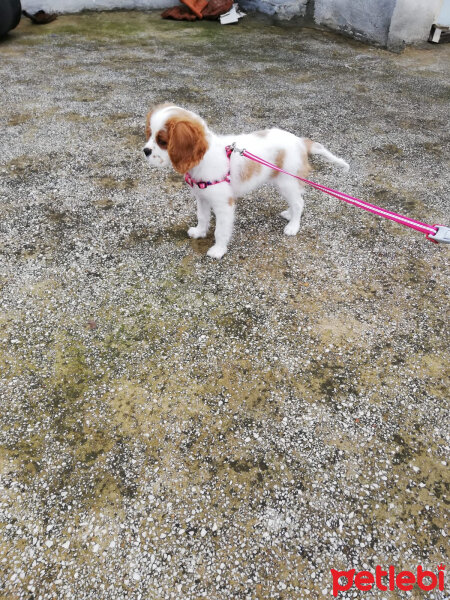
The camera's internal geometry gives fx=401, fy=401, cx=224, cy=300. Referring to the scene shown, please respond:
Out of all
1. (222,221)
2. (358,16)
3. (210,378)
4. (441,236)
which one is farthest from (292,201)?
(358,16)

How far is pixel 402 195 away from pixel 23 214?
159 inches

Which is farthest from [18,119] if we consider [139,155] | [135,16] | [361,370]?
[135,16]

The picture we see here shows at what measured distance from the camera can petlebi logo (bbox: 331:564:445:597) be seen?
1.91 meters

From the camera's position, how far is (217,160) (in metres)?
3.09

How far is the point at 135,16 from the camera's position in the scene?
32.6ft

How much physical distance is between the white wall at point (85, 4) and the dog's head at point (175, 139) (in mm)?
9161

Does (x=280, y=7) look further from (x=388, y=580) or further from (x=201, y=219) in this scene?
(x=388, y=580)

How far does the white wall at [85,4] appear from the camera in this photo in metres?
9.28

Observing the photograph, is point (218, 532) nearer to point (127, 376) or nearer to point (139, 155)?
point (127, 376)

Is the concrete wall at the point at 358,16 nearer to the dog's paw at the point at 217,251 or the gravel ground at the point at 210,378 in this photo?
the gravel ground at the point at 210,378

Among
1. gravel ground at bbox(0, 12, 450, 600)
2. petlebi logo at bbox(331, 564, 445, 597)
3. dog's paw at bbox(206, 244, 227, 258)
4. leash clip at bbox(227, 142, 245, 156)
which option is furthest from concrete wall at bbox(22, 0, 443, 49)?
petlebi logo at bbox(331, 564, 445, 597)

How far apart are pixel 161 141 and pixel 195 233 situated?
107cm

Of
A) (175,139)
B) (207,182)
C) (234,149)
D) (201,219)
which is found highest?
(175,139)

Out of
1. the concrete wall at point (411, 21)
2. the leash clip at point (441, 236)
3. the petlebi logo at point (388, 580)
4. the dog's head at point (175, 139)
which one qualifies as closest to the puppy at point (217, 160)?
the dog's head at point (175, 139)
